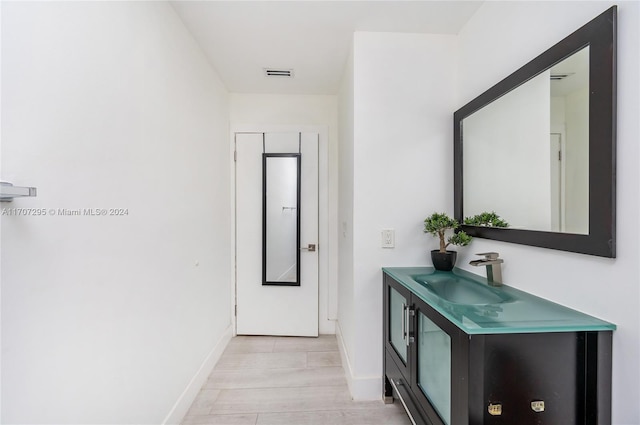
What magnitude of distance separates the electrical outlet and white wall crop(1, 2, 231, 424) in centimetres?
137

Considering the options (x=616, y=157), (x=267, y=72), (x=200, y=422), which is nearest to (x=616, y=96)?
(x=616, y=157)

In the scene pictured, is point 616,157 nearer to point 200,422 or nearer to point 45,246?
point 45,246

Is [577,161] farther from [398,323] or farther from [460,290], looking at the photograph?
[398,323]

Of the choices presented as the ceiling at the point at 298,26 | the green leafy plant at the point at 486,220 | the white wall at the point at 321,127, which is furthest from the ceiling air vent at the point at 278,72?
the green leafy plant at the point at 486,220

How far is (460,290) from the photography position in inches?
61.5

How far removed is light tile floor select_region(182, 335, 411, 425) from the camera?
6.07ft

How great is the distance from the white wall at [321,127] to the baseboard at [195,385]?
3.42ft

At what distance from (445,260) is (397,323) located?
0.51 m

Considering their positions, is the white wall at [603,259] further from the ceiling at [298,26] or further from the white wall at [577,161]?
the ceiling at [298,26]

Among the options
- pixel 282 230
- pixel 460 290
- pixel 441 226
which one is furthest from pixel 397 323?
pixel 282 230

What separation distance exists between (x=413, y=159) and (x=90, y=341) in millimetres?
2016

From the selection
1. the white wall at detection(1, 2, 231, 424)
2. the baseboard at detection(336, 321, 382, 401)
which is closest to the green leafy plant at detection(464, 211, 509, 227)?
the baseboard at detection(336, 321, 382, 401)

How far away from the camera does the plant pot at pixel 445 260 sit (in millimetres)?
1874

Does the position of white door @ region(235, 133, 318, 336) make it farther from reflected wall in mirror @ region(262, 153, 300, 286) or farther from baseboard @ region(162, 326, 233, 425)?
baseboard @ region(162, 326, 233, 425)
